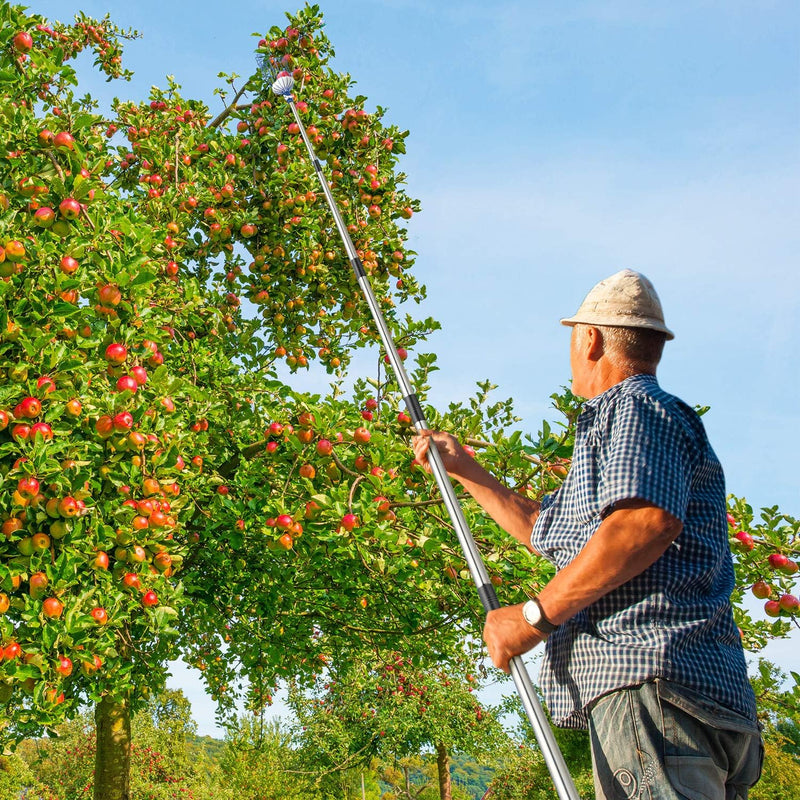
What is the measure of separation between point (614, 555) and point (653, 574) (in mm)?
213

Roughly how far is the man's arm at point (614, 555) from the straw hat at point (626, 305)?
0.63 metres

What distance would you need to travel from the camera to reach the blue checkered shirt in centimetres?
193

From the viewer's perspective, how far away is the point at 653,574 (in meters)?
2.01

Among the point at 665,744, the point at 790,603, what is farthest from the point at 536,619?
the point at 790,603

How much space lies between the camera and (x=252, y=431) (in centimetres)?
708

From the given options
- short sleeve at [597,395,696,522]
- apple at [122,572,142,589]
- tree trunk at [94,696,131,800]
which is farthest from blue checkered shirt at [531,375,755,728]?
tree trunk at [94,696,131,800]

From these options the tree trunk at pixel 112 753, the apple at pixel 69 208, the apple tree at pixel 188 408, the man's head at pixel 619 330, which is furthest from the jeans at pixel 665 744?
the tree trunk at pixel 112 753

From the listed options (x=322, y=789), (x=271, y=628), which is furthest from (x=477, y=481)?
(x=322, y=789)

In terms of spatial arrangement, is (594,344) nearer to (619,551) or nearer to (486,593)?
(619,551)

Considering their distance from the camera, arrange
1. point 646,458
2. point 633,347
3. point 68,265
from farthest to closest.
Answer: point 68,265, point 633,347, point 646,458

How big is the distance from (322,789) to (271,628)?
41.1 feet

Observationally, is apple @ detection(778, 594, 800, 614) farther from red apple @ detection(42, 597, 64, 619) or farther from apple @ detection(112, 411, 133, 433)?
red apple @ detection(42, 597, 64, 619)

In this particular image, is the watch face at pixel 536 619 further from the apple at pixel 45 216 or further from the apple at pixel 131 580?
the apple at pixel 45 216

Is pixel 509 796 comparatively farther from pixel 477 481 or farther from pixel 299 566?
pixel 477 481
